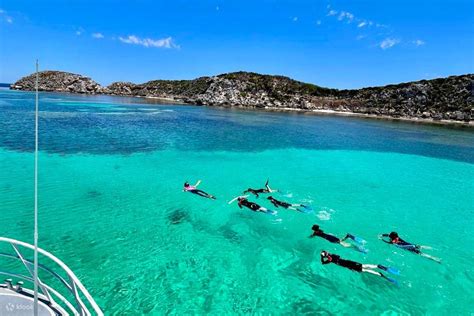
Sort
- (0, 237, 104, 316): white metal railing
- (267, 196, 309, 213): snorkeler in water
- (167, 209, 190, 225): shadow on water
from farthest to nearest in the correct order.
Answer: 1. (267, 196, 309, 213): snorkeler in water
2. (167, 209, 190, 225): shadow on water
3. (0, 237, 104, 316): white metal railing

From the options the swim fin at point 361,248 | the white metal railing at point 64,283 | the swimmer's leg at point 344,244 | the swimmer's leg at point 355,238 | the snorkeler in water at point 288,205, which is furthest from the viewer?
the snorkeler in water at point 288,205

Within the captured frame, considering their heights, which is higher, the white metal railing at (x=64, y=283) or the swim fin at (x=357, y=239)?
the white metal railing at (x=64, y=283)

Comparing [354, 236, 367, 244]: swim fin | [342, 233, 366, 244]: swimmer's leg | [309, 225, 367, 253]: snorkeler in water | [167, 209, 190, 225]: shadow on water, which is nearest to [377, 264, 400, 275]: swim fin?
[309, 225, 367, 253]: snorkeler in water

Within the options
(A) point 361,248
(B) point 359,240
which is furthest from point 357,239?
(A) point 361,248

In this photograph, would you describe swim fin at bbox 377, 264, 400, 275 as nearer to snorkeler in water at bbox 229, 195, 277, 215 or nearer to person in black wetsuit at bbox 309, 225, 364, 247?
person in black wetsuit at bbox 309, 225, 364, 247

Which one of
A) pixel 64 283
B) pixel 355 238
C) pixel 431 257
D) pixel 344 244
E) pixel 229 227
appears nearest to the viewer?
pixel 64 283

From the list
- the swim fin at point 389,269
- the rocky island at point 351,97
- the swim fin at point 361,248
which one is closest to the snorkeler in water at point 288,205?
the swim fin at point 361,248

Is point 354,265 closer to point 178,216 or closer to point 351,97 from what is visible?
point 178,216

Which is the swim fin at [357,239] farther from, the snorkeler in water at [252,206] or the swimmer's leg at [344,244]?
the snorkeler in water at [252,206]

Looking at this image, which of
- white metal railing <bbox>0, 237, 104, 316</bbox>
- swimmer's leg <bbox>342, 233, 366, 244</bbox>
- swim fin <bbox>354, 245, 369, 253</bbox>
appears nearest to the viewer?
white metal railing <bbox>0, 237, 104, 316</bbox>
